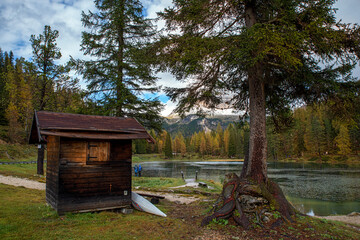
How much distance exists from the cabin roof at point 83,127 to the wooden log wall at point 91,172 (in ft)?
1.45

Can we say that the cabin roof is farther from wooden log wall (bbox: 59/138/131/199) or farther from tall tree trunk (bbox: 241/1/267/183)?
tall tree trunk (bbox: 241/1/267/183)

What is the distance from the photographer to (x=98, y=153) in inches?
360

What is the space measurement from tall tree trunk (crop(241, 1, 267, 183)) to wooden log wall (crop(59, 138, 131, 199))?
5.34m

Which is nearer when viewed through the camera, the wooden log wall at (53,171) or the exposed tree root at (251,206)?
the exposed tree root at (251,206)

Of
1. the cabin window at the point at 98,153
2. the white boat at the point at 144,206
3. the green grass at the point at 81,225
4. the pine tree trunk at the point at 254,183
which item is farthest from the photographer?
the white boat at the point at 144,206

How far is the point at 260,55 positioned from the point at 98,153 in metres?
7.30

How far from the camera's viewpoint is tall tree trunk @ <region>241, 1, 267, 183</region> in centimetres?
873

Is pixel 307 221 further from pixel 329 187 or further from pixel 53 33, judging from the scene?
pixel 53 33

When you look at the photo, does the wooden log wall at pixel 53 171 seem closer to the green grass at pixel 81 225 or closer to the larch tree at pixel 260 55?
the green grass at pixel 81 225

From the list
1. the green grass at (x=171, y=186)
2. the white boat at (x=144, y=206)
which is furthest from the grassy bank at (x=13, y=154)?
the white boat at (x=144, y=206)

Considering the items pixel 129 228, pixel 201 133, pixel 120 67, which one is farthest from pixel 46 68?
pixel 201 133

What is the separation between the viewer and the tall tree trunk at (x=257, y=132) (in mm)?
8727

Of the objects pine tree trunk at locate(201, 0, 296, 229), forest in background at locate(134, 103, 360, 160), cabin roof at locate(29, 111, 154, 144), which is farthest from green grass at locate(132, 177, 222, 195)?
forest in background at locate(134, 103, 360, 160)

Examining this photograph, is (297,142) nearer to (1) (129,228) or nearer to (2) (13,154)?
(2) (13,154)
